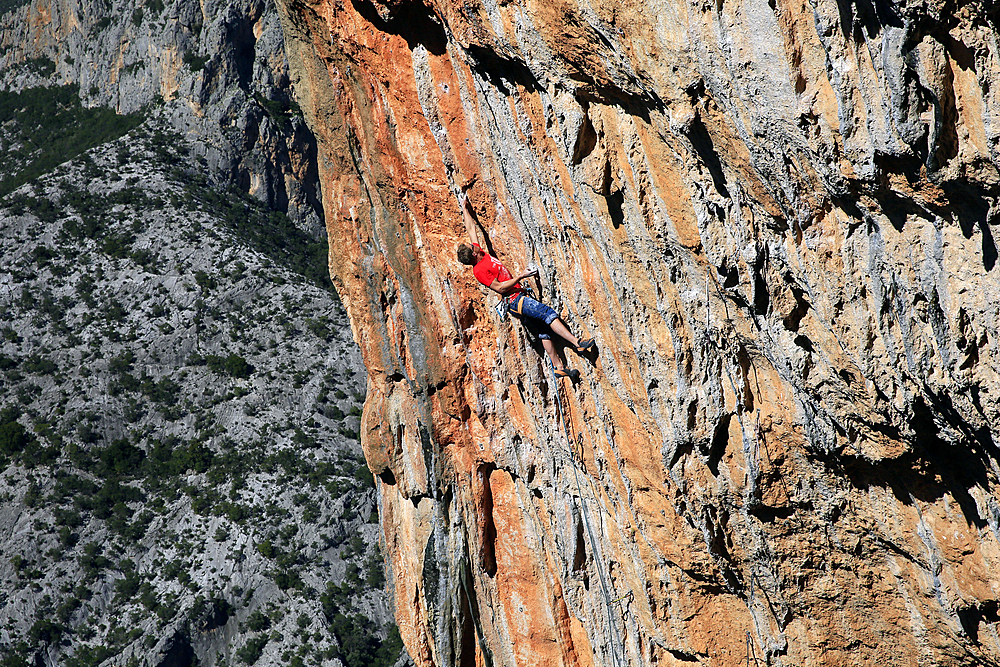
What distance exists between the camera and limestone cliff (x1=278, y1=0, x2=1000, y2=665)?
4.04 m

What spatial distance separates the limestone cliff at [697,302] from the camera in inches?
159

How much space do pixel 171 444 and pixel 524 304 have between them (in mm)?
39610

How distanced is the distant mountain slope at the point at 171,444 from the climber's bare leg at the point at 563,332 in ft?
108

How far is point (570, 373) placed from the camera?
24.7 ft

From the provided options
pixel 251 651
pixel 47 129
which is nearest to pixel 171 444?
pixel 251 651

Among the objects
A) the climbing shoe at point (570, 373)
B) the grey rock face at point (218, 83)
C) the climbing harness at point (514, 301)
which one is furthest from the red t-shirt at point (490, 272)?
the grey rock face at point (218, 83)

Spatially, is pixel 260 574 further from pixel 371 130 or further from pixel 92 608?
pixel 371 130

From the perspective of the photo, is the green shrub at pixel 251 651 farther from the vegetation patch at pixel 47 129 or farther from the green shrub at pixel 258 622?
the vegetation patch at pixel 47 129

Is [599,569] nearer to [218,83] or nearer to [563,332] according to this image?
[563,332]

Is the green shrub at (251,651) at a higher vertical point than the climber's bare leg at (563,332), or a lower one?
higher

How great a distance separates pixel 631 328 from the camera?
20.8 feet

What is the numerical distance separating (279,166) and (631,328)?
58.7 metres

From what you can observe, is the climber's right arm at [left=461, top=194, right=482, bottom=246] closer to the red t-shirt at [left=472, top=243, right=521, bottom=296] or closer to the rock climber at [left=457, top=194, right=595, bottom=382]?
the rock climber at [left=457, top=194, right=595, bottom=382]

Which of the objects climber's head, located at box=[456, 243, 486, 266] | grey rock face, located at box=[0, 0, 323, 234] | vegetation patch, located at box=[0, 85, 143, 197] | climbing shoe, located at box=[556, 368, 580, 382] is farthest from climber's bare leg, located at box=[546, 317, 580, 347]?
vegetation patch, located at box=[0, 85, 143, 197]
